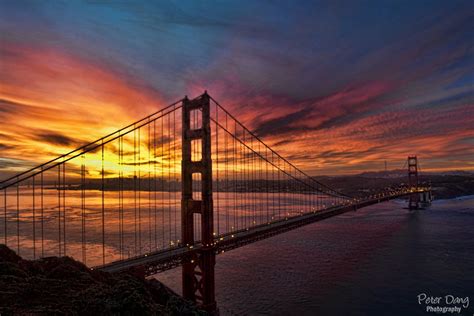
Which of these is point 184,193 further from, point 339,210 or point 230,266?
point 339,210

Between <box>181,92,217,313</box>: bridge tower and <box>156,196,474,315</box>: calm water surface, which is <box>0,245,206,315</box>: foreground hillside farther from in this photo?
<box>156,196,474,315</box>: calm water surface

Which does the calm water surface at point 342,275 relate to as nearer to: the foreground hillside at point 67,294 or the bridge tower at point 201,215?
the bridge tower at point 201,215

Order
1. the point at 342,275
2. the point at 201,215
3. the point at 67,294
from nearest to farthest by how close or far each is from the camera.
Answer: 1. the point at 67,294
2. the point at 201,215
3. the point at 342,275

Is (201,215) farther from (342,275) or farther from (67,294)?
(342,275)

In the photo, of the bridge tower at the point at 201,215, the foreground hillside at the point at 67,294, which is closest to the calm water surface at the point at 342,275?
the bridge tower at the point at 201,215

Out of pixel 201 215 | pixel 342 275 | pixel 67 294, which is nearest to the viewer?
pixel 67 294

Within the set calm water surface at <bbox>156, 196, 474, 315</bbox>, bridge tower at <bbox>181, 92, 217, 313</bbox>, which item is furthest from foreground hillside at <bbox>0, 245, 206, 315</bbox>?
calm water surface at <bbox>156, 196, 474, 315</bbox>

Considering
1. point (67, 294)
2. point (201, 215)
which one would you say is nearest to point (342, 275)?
point (201, 215)
